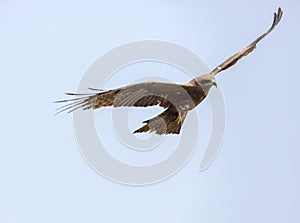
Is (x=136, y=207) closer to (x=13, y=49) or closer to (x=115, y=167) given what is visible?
(x=115, y=167)

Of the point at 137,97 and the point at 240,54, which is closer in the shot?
the point at 137,97

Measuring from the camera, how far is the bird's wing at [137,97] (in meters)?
1.57

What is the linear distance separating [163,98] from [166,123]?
0.10 metres

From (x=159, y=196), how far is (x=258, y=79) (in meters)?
0.44

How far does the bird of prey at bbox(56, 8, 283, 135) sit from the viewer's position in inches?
62.3

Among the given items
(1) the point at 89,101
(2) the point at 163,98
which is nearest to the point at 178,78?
(2) the point at 163,98

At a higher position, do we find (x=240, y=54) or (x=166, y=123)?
(x=240, y=54)

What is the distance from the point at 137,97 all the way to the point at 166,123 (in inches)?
6.1

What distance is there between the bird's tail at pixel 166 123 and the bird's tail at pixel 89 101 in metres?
0.15

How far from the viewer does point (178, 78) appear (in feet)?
5.67

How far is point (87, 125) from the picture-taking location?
5.55ft

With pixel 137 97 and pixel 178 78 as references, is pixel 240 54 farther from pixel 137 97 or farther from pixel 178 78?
pixel 137 97

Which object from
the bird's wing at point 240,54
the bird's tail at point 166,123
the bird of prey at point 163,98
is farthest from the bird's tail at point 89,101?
the bird's wing at point 240,54

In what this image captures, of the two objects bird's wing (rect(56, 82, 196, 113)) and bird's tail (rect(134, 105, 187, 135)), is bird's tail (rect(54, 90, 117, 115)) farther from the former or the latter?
bird's tail (rect(134, 105, 187, 135))
